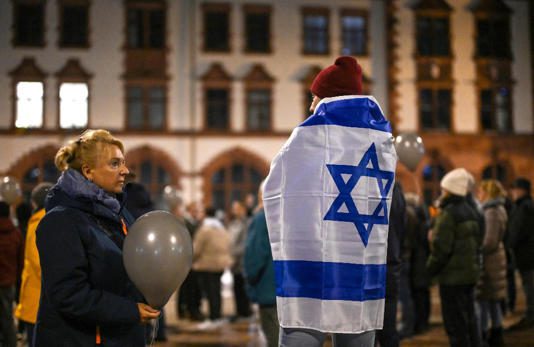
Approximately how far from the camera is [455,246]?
685 cm

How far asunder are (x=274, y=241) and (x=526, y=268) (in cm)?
747

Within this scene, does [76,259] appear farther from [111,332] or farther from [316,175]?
[316,175]

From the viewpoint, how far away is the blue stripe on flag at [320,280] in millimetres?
3301

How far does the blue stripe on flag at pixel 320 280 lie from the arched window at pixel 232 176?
21674mm

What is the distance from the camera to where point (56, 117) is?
24594mm

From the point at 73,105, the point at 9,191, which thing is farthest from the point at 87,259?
the point at 73,105

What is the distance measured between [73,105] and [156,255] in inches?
891

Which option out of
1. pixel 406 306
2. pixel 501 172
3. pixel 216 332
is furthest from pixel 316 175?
pixel 501 172

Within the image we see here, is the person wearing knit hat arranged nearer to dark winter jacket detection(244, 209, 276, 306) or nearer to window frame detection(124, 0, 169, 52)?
dark winter jacket detection(244, 209, 276, 306)

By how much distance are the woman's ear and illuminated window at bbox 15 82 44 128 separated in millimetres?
22406

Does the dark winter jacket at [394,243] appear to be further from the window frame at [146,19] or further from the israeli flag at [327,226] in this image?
the window frame at [146,19]

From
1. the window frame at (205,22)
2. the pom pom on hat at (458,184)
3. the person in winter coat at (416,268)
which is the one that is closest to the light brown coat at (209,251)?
the person in winter coat at (416,268)

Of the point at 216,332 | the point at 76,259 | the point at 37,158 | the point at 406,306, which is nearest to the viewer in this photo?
the point at 76,259

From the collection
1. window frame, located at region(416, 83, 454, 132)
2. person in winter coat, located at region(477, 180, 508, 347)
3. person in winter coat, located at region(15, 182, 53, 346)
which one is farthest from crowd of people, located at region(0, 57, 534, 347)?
window frame, located at region(416, 83, 454, 132)
